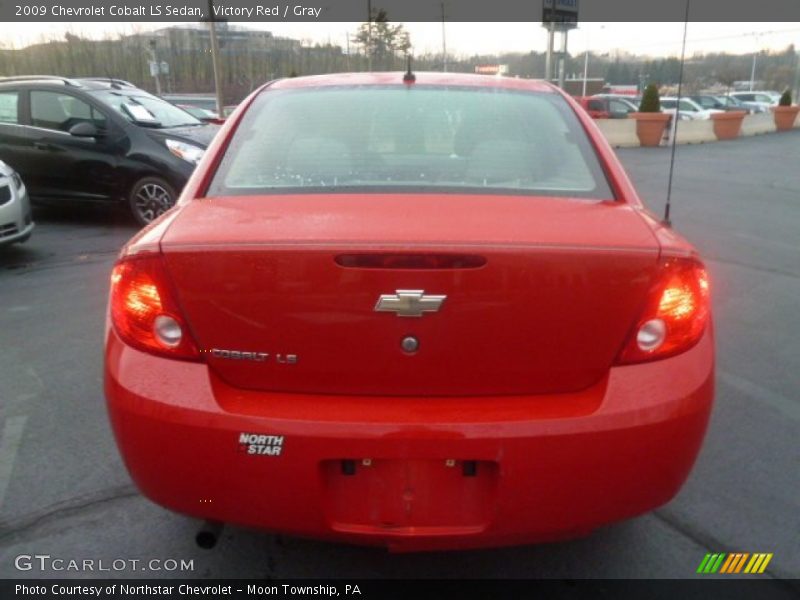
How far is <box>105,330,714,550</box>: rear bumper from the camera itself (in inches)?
70.3

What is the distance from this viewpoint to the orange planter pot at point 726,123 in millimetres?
22594

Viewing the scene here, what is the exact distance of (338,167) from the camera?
7.84ft

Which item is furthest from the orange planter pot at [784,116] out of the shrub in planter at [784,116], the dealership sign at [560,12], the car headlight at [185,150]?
the car headlight at [185,150]

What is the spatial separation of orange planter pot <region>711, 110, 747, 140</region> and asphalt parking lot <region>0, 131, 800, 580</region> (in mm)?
18978

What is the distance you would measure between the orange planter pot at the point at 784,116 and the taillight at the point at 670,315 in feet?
95.5

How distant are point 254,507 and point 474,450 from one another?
61 centimetres

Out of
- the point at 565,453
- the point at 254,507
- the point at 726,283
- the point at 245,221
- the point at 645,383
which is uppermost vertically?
the point at 245,221

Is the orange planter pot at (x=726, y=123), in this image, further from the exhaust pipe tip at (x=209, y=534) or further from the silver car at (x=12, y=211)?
the exhaust pipe tip at (x=209, y=534)

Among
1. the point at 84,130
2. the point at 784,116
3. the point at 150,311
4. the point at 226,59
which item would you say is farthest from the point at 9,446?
the point at 226,59

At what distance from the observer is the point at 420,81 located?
9.74 feet

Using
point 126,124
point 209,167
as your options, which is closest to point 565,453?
point 209,167

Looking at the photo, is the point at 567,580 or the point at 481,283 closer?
the point at 481,283

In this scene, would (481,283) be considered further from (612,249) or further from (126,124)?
(126,124)
